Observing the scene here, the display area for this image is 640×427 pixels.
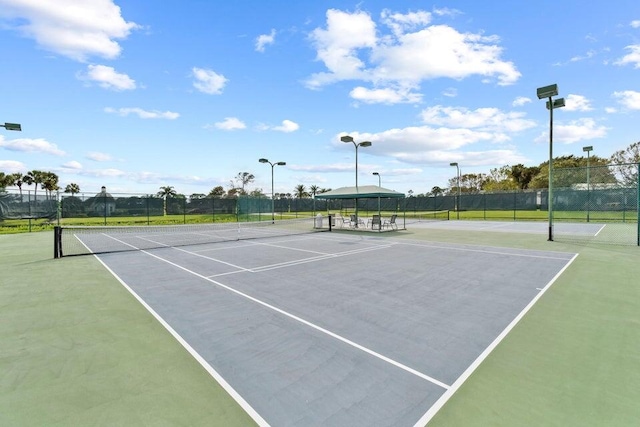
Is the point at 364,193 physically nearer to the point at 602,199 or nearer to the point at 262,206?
the point at 262,206

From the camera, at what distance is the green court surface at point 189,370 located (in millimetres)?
2826

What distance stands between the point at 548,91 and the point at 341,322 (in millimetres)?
14368

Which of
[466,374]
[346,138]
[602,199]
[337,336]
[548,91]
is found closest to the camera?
[466,374]

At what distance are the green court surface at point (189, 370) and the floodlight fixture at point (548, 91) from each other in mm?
10089

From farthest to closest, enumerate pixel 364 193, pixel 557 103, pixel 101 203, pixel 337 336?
1. pixel 101 203
2. pixel 364 193
3. pixel 557 103
4. pixel 337 336

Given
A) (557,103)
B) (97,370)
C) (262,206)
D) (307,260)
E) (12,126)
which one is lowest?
(97,370)

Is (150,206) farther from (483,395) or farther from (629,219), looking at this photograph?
(629,219)

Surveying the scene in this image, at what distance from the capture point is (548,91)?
13.3m

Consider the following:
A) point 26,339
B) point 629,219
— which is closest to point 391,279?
point 26,339

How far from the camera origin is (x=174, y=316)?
5.36 meters

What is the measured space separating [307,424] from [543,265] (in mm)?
9543

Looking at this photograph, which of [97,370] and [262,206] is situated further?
Answer: [262,206]

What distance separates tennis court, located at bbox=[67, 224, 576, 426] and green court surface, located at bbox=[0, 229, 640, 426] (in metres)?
0.26

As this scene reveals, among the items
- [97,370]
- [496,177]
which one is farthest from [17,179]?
[496,177]
